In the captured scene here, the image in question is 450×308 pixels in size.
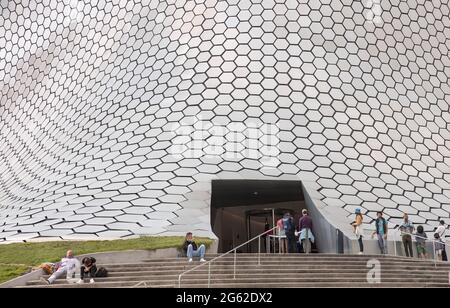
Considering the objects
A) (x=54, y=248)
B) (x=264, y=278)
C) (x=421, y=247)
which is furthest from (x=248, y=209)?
(x=264, y=278)

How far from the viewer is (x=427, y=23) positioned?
53.4 feet

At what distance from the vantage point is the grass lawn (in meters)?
8.23

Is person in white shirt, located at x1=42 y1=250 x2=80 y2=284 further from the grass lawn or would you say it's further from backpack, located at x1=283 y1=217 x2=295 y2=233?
backpack, located at x1=283 y1=217 x2=295 y2=233

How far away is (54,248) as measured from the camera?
9.13 meters

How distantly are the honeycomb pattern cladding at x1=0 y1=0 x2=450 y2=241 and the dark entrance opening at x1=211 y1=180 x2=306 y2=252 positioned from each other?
4.71 ft

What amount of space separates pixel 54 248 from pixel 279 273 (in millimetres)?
3845

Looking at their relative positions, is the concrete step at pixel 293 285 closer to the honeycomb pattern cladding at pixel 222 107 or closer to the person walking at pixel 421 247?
the person walking at pixel 421 247

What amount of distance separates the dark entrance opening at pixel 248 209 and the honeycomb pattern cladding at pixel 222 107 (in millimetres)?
1436

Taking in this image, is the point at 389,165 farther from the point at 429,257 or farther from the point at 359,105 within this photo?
the point at 429,257

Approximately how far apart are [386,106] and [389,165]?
1.78 meters

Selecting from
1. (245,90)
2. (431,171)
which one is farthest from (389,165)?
(245,90)

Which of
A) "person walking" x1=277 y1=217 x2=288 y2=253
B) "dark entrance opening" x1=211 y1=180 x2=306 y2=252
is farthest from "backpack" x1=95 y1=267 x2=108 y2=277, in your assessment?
"dark entrance opening" x1=211 y1=180 x2=306 y2=252

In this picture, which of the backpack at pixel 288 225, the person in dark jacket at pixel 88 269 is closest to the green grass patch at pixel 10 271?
the person in dark jacket at pixel 88 269

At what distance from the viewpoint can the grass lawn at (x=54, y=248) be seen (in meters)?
8.23
